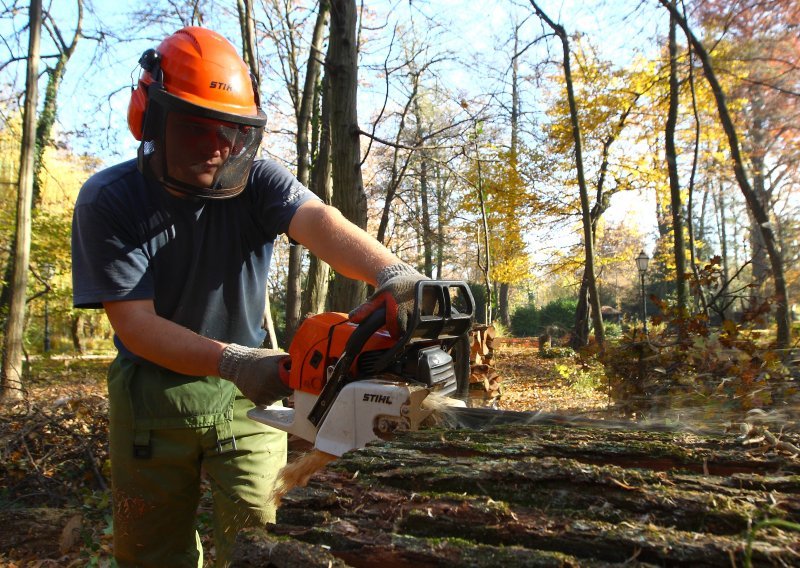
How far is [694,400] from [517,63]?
30.7ft

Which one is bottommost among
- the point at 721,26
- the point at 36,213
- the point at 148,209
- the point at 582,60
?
the point at 148,209

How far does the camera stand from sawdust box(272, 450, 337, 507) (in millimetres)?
1588

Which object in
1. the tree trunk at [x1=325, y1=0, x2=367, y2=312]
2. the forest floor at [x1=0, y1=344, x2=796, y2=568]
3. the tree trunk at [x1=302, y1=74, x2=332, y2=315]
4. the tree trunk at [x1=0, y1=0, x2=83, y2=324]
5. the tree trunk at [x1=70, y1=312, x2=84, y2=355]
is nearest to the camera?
the forest floor at [x1=0, y1=344, x2=796, y2=568]

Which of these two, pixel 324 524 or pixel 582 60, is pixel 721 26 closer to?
pixel 582 60

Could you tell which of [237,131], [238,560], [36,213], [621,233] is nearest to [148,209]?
[237,131]

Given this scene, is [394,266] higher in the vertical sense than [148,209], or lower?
lower

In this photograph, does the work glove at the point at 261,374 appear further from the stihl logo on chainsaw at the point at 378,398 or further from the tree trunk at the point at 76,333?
the tree trunk at the point at 76,333

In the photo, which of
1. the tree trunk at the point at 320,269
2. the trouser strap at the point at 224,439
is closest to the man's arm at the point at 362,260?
the trouser strap at the point at 224,439

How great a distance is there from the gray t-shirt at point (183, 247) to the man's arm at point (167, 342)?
8 cm

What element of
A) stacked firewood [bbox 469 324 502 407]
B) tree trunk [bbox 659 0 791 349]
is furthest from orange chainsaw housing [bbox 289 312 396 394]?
stacked firewood [bbox 469 324 502 407]

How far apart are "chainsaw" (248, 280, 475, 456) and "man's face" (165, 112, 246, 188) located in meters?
0.79

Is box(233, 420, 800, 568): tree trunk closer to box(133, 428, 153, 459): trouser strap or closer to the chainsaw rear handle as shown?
the chainsaw rear handle

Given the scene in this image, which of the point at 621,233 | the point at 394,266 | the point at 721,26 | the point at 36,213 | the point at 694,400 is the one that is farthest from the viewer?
the point at 621,233

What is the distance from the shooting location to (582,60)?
579 inches
